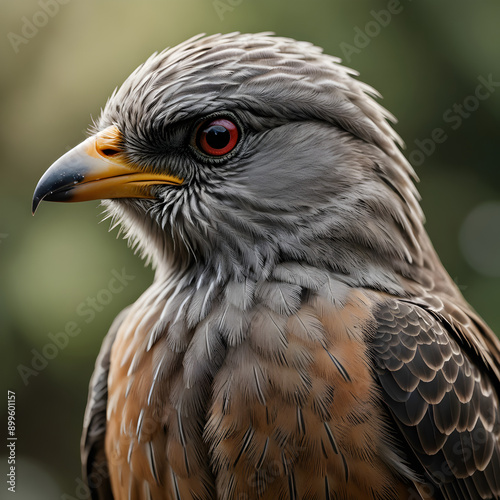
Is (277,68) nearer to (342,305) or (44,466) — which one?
(342,305)

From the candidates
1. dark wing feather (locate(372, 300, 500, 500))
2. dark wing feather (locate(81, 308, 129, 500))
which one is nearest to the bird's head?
dark wing feather (locate(372, 300, 500, 500))

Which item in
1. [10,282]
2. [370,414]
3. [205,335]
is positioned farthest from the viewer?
[10,282]

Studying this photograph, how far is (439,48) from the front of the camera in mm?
5172

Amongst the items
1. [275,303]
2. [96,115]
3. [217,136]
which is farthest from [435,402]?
[96,115]

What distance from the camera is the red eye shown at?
8.48 ft

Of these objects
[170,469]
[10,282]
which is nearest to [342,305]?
[170,469]

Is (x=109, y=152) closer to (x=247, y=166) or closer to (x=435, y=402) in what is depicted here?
(x=247, y=166)

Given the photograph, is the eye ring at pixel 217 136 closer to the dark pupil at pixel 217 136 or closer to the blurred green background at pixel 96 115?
the dark pupil at pixel 217 136

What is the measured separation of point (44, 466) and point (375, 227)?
413 centimetres

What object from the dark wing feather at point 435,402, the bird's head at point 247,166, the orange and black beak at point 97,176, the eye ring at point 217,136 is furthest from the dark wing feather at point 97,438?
the dark wing feather at point 435,402

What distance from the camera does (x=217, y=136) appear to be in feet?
8.52

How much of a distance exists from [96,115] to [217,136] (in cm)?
232

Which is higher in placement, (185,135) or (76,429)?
(185,135)

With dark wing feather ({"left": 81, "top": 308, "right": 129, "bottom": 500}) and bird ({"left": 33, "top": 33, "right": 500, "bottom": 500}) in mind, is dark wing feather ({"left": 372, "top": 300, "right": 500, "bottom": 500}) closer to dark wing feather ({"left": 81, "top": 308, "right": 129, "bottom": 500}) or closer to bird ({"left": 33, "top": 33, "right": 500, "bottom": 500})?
bird ({"left": 33, "top": 33, "right": 500, "bottom": 500})
